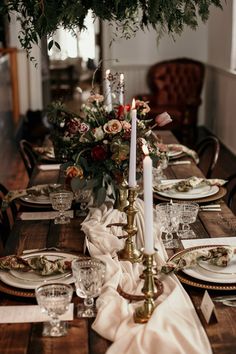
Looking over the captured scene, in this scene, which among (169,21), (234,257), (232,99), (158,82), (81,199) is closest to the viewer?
(234,257)

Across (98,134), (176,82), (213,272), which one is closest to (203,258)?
(213,272)

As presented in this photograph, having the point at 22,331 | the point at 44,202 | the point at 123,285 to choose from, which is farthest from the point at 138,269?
the point at 44,202

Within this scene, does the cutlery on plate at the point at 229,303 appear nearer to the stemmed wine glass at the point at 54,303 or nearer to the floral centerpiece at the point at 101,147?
the stemmed wine glass at the point at 54,303

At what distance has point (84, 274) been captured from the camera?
1.65 m

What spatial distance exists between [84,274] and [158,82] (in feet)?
21.0

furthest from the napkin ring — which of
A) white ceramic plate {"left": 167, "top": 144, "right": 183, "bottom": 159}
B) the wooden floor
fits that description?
the wooden floor

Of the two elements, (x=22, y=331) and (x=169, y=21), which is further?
(x=169, y=21)

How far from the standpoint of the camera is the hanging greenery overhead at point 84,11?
1.94 meters

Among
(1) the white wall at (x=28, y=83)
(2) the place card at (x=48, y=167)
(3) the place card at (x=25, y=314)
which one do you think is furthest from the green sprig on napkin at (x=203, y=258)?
(1) the white wall at (x=28, y=83)

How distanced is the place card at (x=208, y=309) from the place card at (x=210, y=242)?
532mm

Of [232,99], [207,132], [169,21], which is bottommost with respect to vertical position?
[207,132]

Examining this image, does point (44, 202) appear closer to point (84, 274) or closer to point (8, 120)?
point (84, 274)

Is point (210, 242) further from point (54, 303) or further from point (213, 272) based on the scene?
point (54, 303)

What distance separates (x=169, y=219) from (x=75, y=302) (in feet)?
1.94
